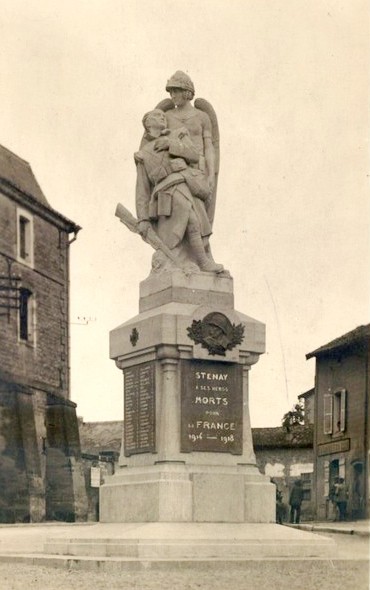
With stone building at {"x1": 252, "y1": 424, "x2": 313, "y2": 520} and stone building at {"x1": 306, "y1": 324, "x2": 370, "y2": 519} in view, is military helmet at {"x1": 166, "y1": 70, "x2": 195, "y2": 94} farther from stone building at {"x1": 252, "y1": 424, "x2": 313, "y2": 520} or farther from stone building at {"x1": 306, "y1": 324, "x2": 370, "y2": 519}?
stone building at {"x1": 252, "y1": 424, "x2": 313, "y2": 520}

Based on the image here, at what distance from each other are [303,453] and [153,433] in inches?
1307

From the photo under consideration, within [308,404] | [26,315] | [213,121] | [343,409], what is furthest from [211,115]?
[308,404]

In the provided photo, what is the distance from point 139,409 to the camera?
13.9 meters

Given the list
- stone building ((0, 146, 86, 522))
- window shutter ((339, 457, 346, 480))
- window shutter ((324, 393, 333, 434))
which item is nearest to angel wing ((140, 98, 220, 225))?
stone building ((0, 146, 86, 522))

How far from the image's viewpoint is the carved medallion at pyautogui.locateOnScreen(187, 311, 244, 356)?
535 inches

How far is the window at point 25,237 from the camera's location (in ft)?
135

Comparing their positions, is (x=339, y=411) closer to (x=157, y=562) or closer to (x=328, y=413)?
(x=328, y=413)

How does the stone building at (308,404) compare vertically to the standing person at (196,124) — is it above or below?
below

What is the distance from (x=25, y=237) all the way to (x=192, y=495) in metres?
29.7

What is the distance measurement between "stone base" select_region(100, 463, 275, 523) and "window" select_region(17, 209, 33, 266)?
92.3 feet

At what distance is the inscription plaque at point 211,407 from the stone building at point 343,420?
70.1 ft

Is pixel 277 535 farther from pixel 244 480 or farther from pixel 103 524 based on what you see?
pixel 103 524

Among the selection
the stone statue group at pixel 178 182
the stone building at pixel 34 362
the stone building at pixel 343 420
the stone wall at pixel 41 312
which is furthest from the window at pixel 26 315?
the stone statue group at pixel 178 182

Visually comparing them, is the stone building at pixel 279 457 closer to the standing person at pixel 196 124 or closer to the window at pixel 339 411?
the window at pixel 339 411
